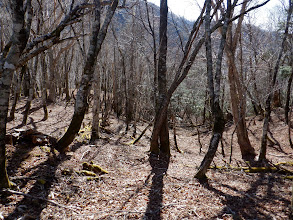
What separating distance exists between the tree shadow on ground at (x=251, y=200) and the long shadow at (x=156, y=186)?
36.7 inches

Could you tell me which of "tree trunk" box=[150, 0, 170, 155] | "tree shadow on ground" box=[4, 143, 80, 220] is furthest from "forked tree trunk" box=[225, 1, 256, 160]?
"tree shadow on ground" box=[4, 143, 80, 220]

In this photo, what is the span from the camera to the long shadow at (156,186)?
361 centimetres

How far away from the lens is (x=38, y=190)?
3.79m

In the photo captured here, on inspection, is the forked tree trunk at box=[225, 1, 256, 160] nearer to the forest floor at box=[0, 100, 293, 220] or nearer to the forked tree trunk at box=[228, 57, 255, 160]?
the forked tree trunk at box=[228, 57, 255, 160]

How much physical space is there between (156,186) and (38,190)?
7.43 feet

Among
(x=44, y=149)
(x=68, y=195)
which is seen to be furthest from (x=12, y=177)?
(x=44, y=149)

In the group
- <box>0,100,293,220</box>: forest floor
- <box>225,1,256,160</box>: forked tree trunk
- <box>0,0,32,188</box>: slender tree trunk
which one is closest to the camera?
<box>0,0,32,188</box>: slender tree trunk

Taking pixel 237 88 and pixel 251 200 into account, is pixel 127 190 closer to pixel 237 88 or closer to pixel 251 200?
pixel 251 200

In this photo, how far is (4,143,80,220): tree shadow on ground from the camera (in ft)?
10.5

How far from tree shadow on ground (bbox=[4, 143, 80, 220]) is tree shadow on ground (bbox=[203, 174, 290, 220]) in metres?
2.72

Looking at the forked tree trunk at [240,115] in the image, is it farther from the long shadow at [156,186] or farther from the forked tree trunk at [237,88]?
the long shadow at [156,186]

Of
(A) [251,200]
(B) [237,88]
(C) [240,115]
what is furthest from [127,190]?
(B) [237,88]

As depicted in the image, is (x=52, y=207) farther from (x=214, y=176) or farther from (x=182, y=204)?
(x=214, y=176)

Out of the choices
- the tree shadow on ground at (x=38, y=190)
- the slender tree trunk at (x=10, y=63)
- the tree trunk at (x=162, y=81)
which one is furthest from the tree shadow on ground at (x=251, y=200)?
the slender tree trunk at (x=10, y=63)
